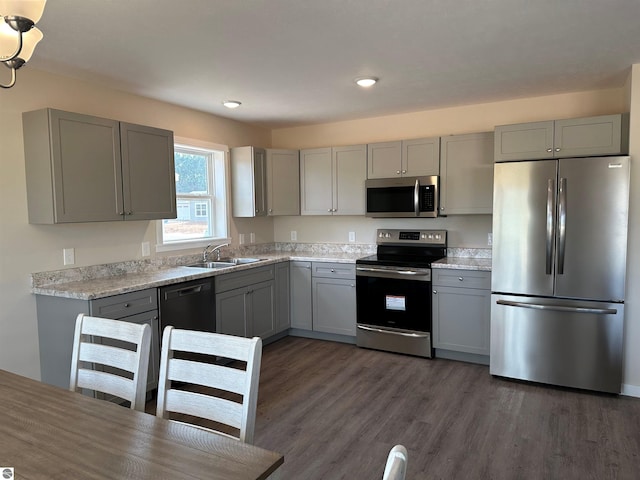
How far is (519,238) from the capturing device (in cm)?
349

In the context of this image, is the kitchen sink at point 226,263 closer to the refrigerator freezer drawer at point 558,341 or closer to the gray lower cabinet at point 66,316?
the gray lower cabinet at point 66,316

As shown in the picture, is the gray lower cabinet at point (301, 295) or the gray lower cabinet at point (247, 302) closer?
the gray lower cabinet at point (247, 302)

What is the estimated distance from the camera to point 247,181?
480 cm

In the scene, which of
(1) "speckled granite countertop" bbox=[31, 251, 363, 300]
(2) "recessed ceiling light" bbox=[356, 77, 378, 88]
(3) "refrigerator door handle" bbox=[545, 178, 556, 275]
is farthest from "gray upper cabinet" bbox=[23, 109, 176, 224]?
(3) "refrigerator door handle" bbox=[545, 178, 556, 275]

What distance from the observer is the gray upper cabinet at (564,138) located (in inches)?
130

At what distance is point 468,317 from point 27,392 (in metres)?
3.40

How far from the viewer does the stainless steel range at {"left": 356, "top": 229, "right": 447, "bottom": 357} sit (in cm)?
412

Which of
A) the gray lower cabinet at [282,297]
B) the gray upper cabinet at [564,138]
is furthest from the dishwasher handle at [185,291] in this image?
the gray upper cabinet at [564,138]

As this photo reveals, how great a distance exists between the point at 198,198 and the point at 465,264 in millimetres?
2727

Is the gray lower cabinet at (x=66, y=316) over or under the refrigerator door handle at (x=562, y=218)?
under

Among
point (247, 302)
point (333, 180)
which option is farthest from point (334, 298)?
point (333, 180)

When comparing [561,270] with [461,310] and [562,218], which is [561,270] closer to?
[562,218]

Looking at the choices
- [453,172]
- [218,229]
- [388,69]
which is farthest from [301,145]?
[388,69]

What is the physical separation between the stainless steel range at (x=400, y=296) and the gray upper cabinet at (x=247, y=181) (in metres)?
1.33
